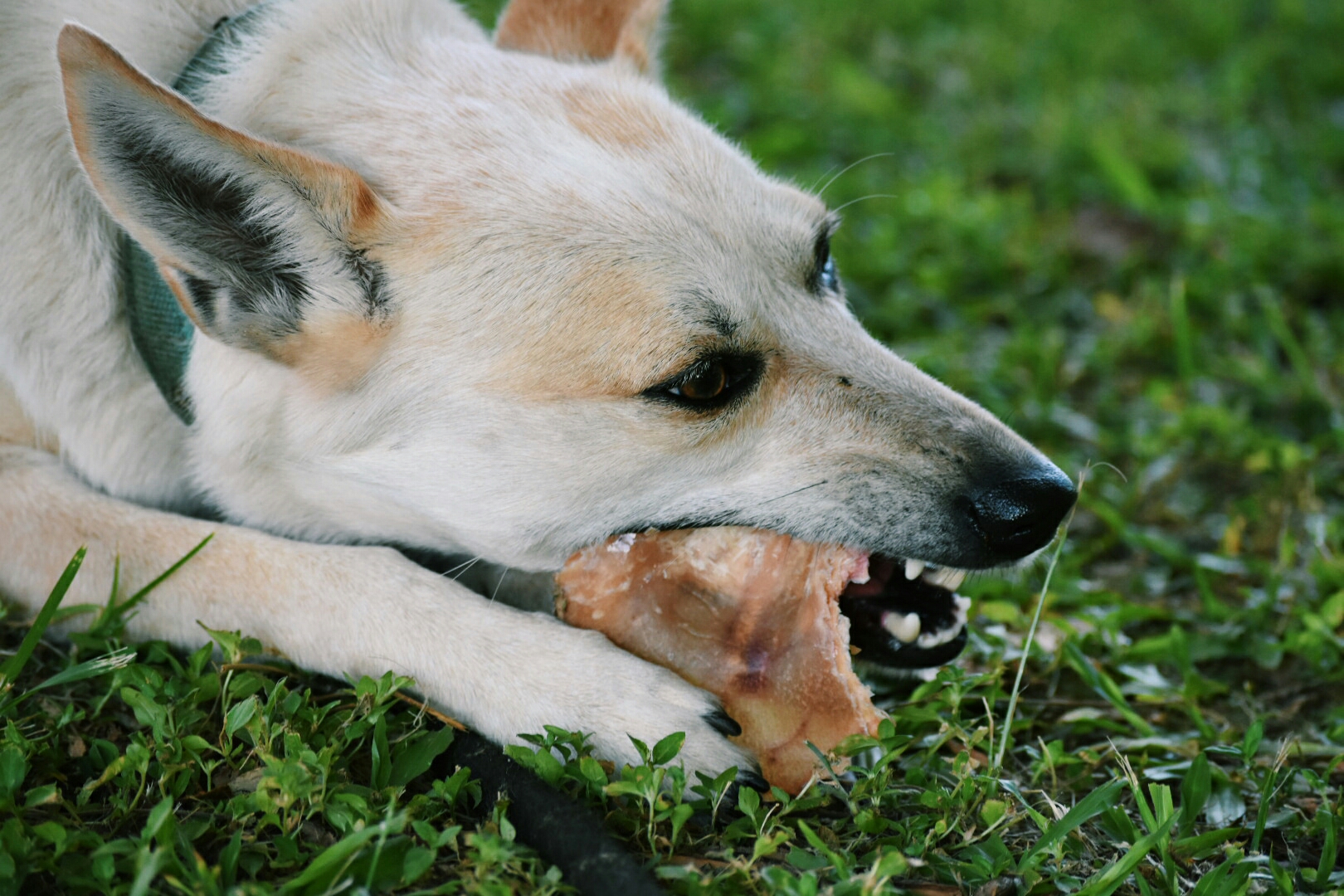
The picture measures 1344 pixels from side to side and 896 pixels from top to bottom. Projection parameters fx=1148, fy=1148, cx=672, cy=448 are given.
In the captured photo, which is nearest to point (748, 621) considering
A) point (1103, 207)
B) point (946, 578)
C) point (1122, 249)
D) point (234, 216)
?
point (946, 578)

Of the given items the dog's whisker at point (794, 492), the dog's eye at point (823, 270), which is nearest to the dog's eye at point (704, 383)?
the dog's whisker at point (794, 492)

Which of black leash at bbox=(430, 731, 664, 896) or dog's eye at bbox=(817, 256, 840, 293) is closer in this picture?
black leash at bbox=(430, 731, 664, 896)

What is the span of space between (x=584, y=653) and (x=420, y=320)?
0.74m

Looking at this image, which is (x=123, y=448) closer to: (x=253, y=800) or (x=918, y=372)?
(x=253, y=800)

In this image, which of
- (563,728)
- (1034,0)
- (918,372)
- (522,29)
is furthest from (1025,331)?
(1034,0)

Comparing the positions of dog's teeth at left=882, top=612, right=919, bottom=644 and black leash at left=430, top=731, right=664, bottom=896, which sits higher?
black leash at left=430, top=731, right=664, bottom=896

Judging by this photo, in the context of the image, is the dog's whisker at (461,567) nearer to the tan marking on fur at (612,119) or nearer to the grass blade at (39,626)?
the grass blade at (39,626)

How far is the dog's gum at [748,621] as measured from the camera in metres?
2.10

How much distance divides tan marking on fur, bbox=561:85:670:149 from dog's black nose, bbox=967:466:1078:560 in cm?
104

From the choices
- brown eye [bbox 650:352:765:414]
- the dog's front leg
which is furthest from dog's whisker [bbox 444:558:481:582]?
brown eye [bbox 650:352:765:414]

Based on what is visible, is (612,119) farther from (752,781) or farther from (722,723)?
(752,781)

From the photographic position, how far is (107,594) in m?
2.41

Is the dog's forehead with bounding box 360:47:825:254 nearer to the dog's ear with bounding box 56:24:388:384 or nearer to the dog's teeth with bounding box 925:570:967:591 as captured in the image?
the dog's ear with bounding box 56:24:388:384

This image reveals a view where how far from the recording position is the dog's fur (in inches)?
85.6
